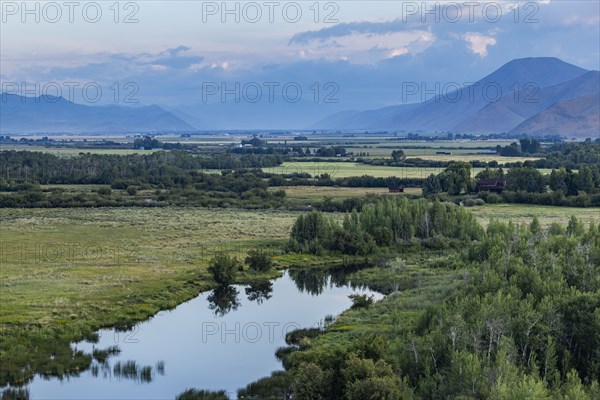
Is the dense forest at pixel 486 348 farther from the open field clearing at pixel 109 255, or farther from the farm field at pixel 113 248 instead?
the farm field at pixel 113 248

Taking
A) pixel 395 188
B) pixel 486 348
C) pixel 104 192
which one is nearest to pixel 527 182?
pixel 395 188

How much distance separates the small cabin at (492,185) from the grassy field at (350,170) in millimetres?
20815

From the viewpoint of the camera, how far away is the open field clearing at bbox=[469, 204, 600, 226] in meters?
76.5

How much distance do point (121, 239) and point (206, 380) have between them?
36785 mm

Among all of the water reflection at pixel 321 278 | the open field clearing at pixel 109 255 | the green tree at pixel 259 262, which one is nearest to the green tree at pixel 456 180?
the open field clearing at pixel 109 255

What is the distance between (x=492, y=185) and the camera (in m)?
101

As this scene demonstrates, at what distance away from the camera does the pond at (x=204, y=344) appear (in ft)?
101

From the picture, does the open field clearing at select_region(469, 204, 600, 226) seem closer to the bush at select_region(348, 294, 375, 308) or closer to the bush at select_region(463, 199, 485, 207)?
the bush at select_region(463, 199, 485, 207)

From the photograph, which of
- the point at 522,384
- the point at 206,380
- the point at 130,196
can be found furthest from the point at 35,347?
the point at 130,196

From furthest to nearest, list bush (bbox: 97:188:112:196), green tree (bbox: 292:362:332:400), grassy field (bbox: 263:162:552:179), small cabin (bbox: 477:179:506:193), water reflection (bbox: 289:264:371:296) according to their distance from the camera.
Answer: grassy field (bbox: 263:162:552:179), bush (bbox: 97:188:112:196), small cabin (bbox: 477:179:506:193), water reflection (bbox: 289:264:371:296), green tree (bbox: 292:362:332:400)

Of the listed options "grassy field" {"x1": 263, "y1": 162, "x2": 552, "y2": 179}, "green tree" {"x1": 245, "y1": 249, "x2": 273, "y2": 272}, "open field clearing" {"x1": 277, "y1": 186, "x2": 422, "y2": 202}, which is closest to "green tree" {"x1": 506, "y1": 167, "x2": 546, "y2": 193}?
"open field clearing" {"x1": 277, "y1": 186, "x2": 422, "y2": 202}

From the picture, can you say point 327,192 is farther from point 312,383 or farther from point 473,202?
point 312,383

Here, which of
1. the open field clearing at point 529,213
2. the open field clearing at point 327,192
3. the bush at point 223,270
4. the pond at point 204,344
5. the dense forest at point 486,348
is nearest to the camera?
the dense forest at point 486,348

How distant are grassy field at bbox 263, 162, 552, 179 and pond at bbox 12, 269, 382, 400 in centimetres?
7772
